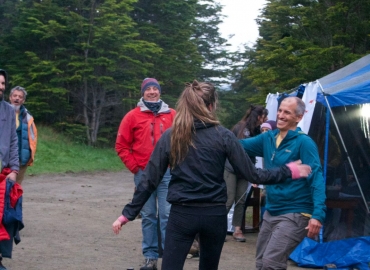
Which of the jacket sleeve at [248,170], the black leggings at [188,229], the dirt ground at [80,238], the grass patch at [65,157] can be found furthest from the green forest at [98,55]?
the black leggings at [188,229]

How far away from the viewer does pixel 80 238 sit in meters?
8.47

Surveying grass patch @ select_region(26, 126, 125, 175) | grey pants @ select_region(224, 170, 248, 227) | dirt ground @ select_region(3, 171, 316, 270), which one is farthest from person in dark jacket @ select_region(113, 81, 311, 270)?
grass patch @ select_region(26, 126, 125, 175)

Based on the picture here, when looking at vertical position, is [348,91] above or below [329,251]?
above

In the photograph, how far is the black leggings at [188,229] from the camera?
3988 mm

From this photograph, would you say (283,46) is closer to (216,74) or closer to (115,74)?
(115,74)

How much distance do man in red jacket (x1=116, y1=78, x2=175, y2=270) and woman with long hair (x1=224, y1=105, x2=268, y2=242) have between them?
6.72 ft

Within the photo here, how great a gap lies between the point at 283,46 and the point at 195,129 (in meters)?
21.5

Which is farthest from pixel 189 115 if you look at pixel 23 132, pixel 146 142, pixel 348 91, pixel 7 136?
pixel 23 132

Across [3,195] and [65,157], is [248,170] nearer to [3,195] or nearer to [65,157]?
[3,195]

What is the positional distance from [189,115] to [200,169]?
0.36 meters

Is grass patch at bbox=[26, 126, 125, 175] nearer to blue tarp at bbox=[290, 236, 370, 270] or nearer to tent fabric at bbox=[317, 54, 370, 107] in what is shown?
blue tarp at bbox=[290, 236, 370, 270]

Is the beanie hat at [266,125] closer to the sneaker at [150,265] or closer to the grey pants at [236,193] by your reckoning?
the grey pants at [236,193]

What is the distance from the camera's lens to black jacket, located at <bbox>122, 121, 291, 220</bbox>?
13.1ft

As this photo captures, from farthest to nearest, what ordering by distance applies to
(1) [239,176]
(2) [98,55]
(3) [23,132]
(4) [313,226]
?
(2) [98,55] < (1) [239,176] < (3) [23,132] < (4) [313,226]
